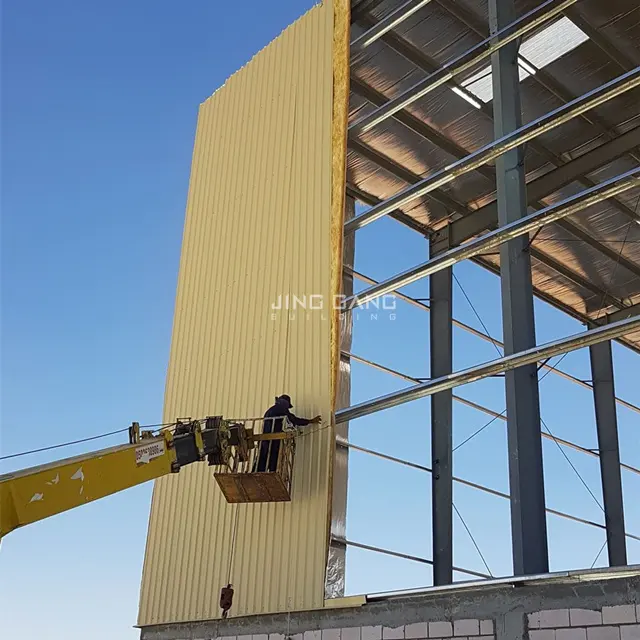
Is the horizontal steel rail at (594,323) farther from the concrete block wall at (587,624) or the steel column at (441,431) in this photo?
the concrete block wall at (587,624)

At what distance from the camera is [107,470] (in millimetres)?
10445

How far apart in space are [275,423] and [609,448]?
516 inches

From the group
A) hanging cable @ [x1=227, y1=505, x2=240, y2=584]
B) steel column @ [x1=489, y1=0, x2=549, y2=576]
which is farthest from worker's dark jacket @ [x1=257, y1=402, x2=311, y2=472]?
steel column @ [x1=489, y1=0, x2=549, y2=576]

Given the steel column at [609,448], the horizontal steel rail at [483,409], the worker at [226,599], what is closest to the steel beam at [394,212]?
the horizontal steel rail at [483,409]

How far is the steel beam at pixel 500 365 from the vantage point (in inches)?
426

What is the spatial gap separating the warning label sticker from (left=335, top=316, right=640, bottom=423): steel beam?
133 inches

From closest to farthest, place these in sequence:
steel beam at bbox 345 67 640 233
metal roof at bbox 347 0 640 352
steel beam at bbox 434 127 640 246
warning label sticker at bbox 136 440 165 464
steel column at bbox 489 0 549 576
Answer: steel column at bbox 489 0 549 576
warning label sticker at bbox 136 440 165 464
steel beam at bbox 345 67 640 233
metal roof at bbox 347 0 640 352
steel beam at bbox 434 127 640 246

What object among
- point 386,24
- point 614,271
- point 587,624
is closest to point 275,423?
point 587,624

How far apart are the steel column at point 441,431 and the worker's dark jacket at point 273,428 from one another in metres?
6.06

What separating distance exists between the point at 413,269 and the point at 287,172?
13.6 feet

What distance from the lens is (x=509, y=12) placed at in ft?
48.3

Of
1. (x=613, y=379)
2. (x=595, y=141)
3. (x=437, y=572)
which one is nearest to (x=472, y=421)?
(x=613, y=379)

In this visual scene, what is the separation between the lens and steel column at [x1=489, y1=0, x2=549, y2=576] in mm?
10703

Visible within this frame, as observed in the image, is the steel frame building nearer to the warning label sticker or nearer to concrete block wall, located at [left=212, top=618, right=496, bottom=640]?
concrete block wall, located at [left=212, top=618, right=496, bottom=640]
